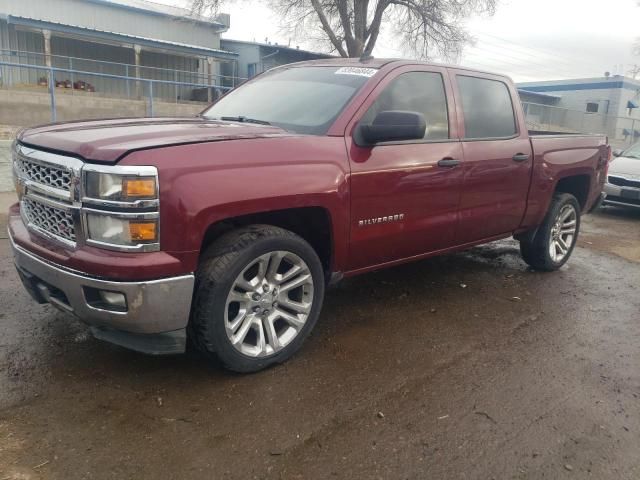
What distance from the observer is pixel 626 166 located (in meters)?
9.73

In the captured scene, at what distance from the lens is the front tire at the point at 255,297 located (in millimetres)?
2850

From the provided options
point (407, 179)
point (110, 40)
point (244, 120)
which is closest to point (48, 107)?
point (110, 40)

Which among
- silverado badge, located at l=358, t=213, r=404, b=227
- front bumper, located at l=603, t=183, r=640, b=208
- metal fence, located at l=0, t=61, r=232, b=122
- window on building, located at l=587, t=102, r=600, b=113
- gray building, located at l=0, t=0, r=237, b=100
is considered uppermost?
gray building, located at l=0, t=0, r=237, b=100

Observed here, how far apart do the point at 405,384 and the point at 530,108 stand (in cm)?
2164

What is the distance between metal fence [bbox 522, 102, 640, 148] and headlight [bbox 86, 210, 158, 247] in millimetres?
20699

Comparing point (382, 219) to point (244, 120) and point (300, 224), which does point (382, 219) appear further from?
point (244, 120)

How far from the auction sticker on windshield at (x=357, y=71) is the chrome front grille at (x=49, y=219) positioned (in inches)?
84.7

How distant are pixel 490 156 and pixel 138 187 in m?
2.90

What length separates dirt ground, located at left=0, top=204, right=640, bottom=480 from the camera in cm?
242

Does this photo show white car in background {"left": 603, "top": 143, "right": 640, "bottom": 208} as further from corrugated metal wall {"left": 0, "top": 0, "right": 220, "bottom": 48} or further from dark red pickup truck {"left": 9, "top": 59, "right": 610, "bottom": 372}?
corrugated metal wall {"left": 0, "top": 0, "right": 220, "bottom": 48}

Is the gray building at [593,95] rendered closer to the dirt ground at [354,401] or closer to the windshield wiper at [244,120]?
the dirt ground at [354,401]

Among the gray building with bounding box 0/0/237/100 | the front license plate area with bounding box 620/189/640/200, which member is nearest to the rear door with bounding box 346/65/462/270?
the front license plate area with bounding box 620/189/640/200

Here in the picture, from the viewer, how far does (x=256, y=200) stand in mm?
2896

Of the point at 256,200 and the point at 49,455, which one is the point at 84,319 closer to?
the point at 49,455
